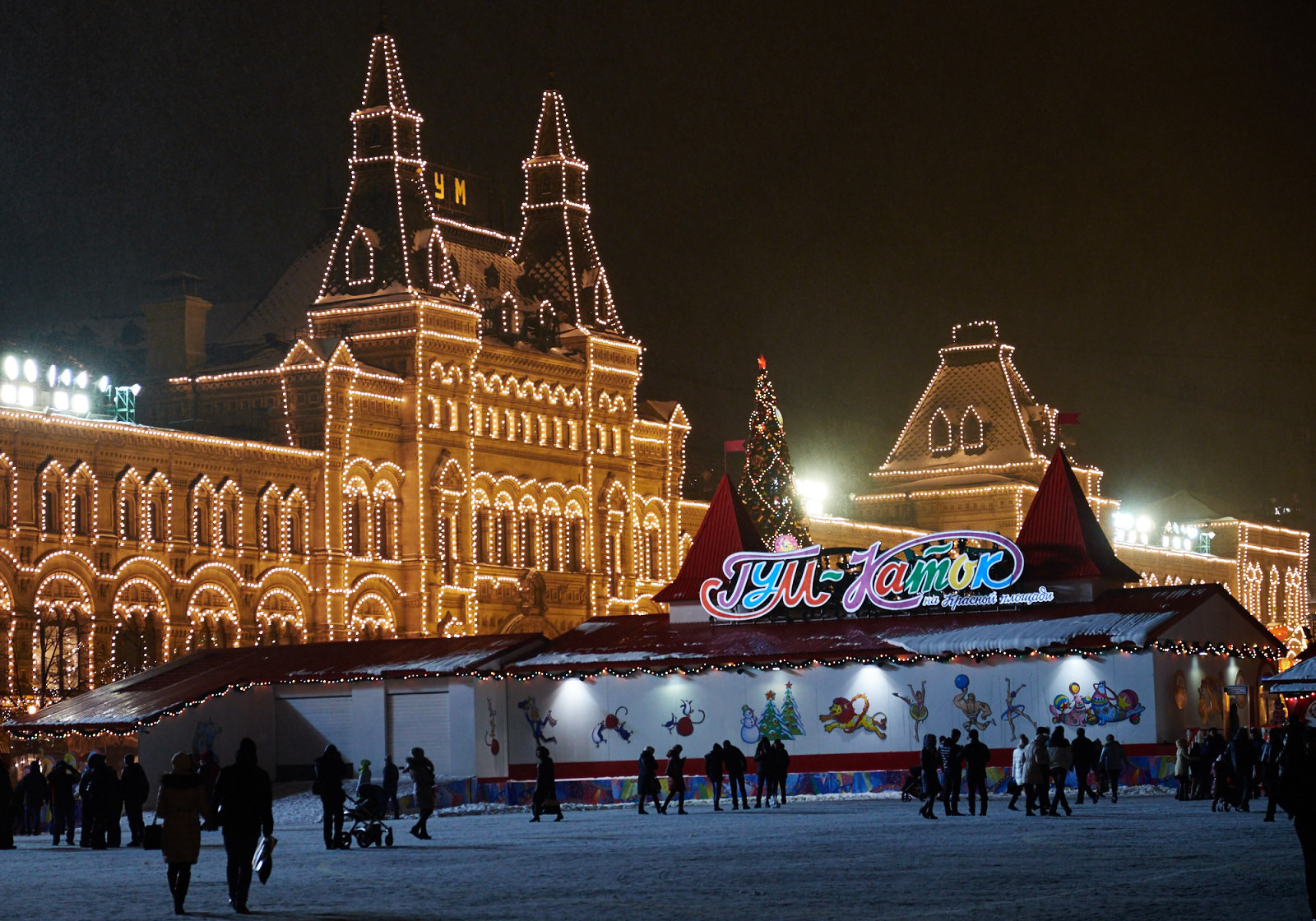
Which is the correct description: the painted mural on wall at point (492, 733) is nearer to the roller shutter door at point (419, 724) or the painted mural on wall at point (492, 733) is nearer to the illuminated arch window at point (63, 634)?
the roller shutter door at point (419, 724)

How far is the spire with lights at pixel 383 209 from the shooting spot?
82.8 meters

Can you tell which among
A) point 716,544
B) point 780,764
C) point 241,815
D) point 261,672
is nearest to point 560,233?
point 716,544

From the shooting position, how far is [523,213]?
3691 inches

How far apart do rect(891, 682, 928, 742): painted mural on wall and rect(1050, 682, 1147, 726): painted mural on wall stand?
2.97 m

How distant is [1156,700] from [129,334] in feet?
168

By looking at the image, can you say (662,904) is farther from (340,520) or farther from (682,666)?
(340,520)

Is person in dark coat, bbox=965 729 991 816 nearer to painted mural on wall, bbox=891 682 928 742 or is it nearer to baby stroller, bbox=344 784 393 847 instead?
baby stroller, bbox=344 784 393 847

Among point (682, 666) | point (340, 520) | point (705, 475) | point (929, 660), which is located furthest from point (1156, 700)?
point (705, 475)

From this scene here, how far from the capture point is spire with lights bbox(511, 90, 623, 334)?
92.4m

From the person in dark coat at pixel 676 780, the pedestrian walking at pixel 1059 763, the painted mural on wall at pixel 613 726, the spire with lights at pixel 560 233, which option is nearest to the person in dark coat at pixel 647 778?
the person in dark coat at pixel 676 780

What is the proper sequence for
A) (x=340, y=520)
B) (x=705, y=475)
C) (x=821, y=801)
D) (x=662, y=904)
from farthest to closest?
(x=705, y=475) → (x=340, y=520) → (x=821, y=801) → (x=662, y=904)

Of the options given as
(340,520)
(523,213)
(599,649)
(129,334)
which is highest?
(523,213)

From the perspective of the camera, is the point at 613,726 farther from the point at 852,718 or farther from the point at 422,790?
the point at 422,790

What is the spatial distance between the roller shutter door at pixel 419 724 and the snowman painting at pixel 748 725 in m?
7.06
